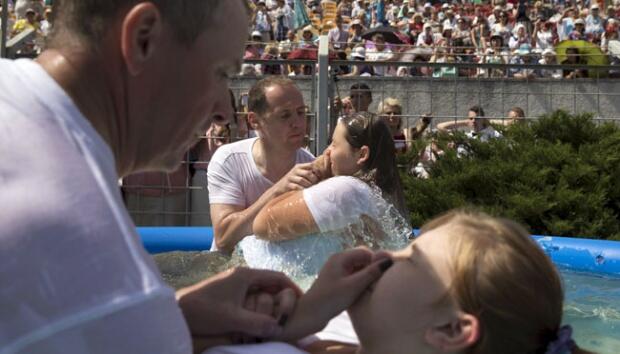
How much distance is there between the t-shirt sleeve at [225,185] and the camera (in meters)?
4.94

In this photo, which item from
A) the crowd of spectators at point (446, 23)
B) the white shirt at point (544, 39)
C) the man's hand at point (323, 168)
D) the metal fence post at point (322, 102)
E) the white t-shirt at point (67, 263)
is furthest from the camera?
the white shirt at point (544, 39)

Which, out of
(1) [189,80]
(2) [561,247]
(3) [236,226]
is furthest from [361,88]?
(1) [189,80]

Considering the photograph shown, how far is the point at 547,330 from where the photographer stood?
171 cm

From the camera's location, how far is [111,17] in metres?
1.46

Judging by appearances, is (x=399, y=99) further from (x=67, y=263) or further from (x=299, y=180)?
(x=67, y=263)

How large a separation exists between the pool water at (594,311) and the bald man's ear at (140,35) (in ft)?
9.42

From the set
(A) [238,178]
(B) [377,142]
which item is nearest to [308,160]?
(A) [238,178]

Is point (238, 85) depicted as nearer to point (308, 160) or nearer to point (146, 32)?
point (308, 160)

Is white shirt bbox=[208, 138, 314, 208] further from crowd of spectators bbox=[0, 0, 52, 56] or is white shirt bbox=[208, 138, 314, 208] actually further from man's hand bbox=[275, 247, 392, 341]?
crowd of spectators bbox=[0, 0, 52, 56]

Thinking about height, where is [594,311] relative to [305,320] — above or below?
below

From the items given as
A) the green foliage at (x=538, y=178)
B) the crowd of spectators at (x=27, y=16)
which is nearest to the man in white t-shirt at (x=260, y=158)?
the green foliage at (x=538, y=178)

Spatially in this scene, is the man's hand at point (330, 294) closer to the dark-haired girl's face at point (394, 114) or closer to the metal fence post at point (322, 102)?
the metal fence post at point (322, 102)

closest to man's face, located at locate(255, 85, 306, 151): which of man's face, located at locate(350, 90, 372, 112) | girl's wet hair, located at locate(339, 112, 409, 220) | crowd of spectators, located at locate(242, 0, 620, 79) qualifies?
girl's wet hair, located at locate(339, 112, 409, 220)

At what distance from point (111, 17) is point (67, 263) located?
1.43 ft
